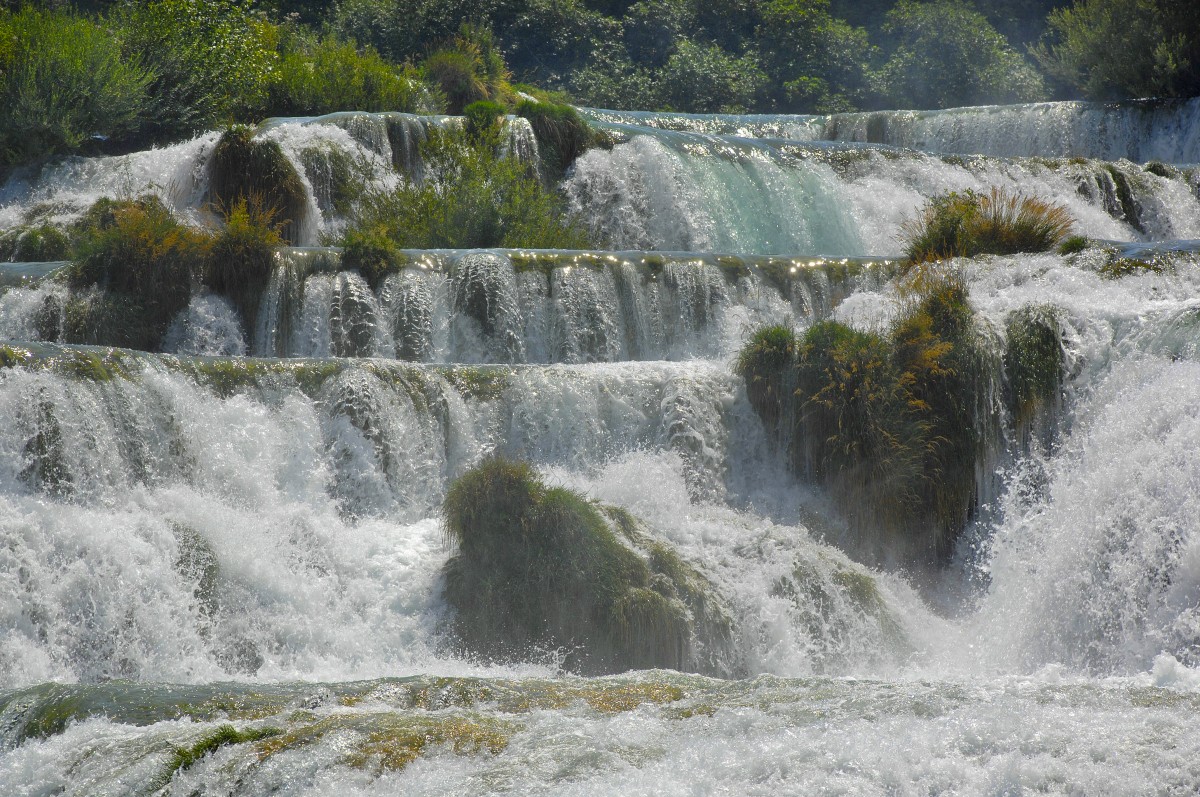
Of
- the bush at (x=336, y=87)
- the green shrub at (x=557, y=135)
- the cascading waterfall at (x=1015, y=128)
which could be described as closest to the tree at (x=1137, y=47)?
the cascading waterfall at (x=1015, y=128)

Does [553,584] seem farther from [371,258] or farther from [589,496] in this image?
[371,258]

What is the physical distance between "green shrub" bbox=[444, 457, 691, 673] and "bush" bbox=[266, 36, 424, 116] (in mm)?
12249

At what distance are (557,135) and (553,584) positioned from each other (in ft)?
33.3

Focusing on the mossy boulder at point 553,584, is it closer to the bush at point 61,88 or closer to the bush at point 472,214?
the bush at point 472,214

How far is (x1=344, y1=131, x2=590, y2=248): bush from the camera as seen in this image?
15195mm

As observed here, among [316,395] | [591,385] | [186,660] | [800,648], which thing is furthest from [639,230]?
[186,660]

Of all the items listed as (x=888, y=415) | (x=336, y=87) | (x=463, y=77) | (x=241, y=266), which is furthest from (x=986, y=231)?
(x=463, y=77)

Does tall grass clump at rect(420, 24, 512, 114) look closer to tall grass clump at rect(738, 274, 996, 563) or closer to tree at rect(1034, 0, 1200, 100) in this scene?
tree at rect(1034, 0, 1200, 100)

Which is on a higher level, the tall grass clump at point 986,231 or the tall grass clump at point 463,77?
the tall grass clump at point 463,77

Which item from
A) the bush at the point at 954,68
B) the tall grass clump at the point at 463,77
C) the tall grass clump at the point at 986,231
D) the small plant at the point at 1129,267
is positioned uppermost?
the bush at the point at 954,68

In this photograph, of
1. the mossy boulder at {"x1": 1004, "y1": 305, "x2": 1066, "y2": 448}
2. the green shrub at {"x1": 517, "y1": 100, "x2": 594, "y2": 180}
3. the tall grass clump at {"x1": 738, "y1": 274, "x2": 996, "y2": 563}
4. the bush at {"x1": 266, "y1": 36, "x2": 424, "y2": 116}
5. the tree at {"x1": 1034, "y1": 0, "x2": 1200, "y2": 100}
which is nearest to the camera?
the tall grass clump at {"x1": 738, "y1": 274, "x2": 996, "y2": 563}

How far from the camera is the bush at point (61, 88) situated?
54.6 ft

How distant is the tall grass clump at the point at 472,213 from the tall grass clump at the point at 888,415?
15.6 ft

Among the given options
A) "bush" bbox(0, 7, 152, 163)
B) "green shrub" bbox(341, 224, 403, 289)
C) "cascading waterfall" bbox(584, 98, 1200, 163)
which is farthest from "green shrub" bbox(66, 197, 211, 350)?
"cascading waterfall" bbox(584, 98, 1200, 163)
